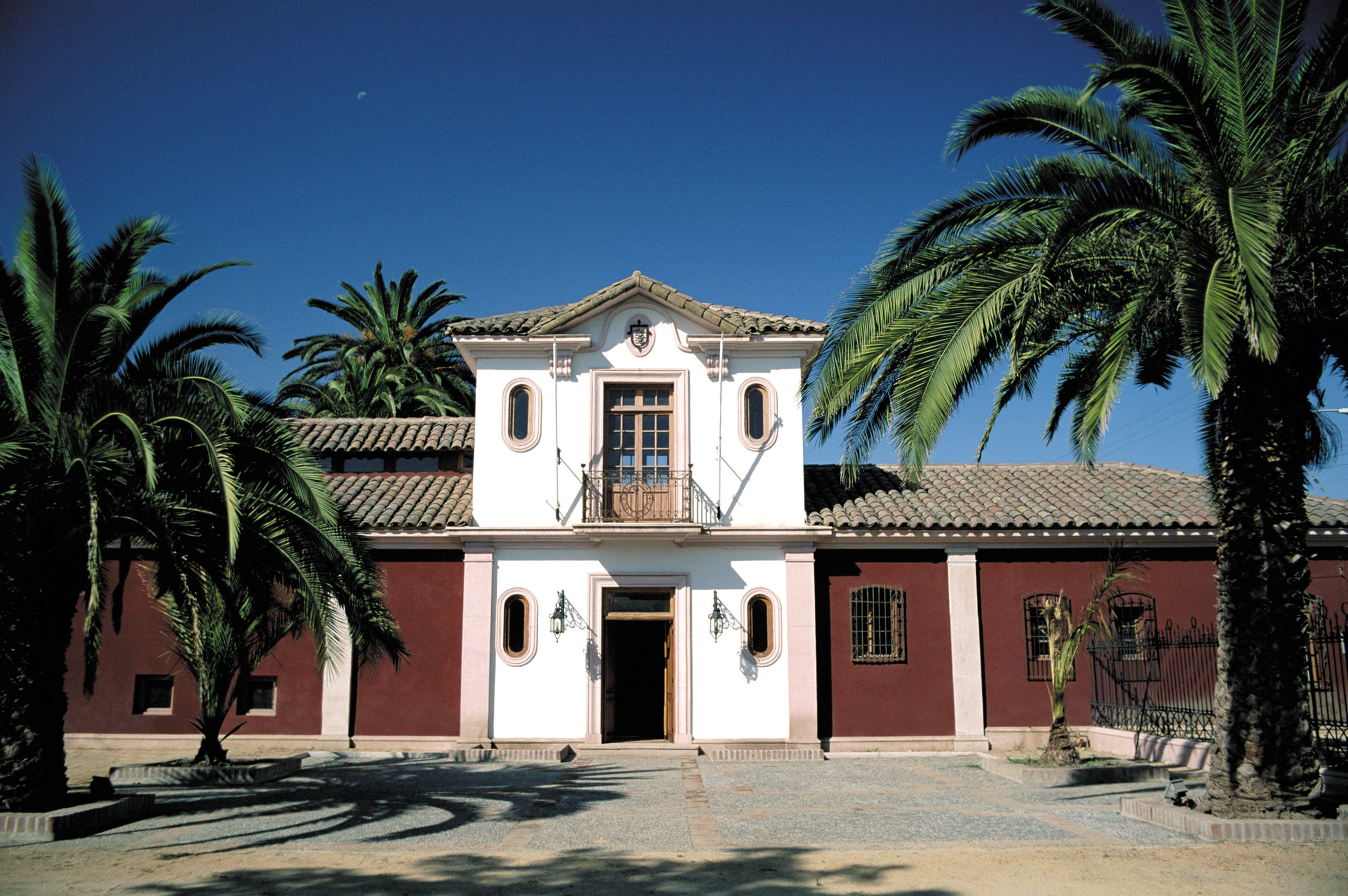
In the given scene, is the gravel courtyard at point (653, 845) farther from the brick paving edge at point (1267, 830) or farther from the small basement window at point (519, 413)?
the small basement window at point (519, 413)

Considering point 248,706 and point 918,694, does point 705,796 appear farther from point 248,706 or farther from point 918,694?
point 248,706

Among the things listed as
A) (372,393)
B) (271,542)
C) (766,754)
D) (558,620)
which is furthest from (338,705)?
(372,393)

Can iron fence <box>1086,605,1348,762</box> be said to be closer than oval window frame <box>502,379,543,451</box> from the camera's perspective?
Yes

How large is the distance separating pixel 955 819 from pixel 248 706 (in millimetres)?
12258

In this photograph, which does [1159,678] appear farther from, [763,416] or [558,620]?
[558,620]

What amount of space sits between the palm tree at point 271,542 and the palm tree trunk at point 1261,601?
838 cm

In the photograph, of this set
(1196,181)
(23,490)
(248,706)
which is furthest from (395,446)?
(1196,181)

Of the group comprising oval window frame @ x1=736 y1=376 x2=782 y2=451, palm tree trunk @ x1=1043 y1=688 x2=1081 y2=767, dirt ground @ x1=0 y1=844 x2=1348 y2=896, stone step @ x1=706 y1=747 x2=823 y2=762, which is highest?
oval window frame @ x1=736 y1=376 x2=782 y2=451

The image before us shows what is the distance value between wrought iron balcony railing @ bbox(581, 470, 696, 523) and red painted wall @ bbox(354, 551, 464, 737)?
2.55 m

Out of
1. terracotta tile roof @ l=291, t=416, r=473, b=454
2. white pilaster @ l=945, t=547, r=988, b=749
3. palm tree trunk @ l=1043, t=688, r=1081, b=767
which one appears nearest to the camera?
palm tree trunk @ l=1043, t=688, r=1081, b=767

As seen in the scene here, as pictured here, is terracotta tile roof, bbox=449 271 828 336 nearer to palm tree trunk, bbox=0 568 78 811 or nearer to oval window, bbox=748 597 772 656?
oval window, bbox=748 597 772 656

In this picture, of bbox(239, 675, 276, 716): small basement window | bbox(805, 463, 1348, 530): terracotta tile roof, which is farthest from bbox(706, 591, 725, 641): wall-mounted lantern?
bbox(239, 675, 276, 716): small basement window

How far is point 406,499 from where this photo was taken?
18.6 meters

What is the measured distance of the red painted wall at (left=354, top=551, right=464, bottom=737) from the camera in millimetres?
17281
